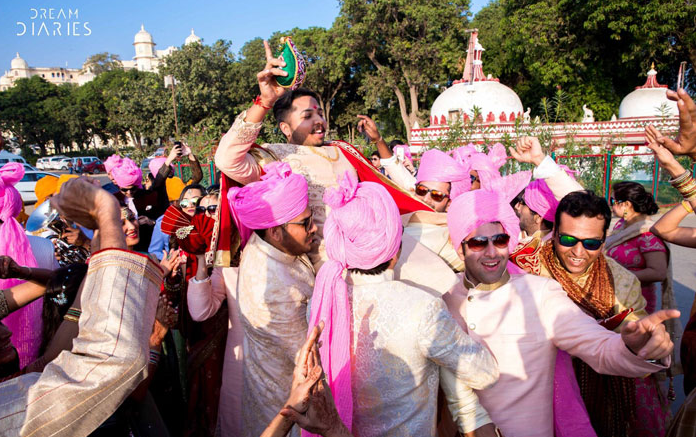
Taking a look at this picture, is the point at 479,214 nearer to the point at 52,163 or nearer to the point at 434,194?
the point at 434,194

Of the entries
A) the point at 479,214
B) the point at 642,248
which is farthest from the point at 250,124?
the point at 642,248

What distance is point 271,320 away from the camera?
7.25 feet

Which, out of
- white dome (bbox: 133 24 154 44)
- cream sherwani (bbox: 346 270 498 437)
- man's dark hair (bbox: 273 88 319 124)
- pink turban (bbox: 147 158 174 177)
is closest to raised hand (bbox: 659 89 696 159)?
cream sherwani (bbox: 346 270 498 437)

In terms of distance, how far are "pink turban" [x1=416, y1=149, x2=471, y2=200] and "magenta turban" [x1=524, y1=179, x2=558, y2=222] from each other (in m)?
0.43

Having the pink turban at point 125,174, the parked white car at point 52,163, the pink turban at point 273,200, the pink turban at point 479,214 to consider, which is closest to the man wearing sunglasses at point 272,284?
the pink turban at point 273,200

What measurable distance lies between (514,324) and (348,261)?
2.52 ft

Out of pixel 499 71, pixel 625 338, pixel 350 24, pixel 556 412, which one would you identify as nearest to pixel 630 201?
pixel 556 412

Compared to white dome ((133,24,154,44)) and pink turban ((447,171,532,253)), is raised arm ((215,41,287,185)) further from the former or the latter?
white dome ((133,24,154,44))

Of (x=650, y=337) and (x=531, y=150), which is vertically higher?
(x=531, y=150)

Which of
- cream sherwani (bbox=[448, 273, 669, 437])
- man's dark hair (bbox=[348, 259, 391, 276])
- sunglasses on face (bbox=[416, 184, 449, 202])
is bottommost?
cream sherwani (bbox=[448, 273, 669, 437])

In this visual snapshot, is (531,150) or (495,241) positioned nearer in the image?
(495,241)

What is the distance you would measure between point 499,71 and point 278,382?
1285 inches

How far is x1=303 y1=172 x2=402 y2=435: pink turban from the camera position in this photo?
1.67 metres

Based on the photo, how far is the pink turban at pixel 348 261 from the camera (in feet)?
5.48
